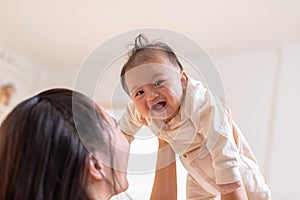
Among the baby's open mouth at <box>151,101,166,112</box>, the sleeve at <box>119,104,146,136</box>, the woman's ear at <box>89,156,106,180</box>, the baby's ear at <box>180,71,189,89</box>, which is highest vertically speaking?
the baby's ear at <box>180,71,189,89</box>

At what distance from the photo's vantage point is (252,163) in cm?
97

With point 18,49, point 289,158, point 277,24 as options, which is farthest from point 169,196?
point 18,49

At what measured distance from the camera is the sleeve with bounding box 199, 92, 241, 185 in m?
0.83

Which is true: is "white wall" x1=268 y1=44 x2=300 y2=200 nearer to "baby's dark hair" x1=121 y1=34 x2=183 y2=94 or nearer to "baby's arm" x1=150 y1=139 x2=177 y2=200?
"baby's arm" x1=150 y1=139 x2=177 y2=200

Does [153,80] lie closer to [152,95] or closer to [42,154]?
[152,95]

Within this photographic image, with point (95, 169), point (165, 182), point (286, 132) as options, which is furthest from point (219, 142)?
point (286, 132)

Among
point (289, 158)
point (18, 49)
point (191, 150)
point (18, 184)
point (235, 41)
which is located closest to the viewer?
point (18, 184)

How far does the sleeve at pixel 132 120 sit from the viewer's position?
92 cm

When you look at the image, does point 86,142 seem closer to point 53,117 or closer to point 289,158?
point 53,117

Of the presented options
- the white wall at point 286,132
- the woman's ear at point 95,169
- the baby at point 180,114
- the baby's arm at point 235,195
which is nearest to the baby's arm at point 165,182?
the baby at point 180,114

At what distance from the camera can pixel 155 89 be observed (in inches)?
35.8

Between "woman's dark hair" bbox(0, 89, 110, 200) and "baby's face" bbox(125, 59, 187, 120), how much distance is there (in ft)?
0.96

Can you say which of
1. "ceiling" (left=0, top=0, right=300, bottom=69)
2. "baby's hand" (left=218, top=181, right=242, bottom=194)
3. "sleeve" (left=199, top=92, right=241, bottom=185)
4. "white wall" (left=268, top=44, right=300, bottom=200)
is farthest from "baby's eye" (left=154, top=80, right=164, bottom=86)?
"white wall" (left=268, top=44, right=300, bottom=200)

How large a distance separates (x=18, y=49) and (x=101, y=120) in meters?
2.13
